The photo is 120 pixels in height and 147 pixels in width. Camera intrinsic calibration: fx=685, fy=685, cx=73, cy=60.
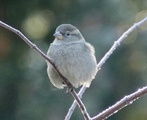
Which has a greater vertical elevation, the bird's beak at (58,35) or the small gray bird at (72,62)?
the bird's beak at (58,35)

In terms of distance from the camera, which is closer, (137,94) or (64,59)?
(137,94)

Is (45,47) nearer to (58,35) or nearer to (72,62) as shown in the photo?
(58,35)

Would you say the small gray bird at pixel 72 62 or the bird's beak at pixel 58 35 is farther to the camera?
the bird's beak at pixel 58 35

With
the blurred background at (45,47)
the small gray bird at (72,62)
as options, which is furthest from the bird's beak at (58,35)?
the blurred background at (45,47)

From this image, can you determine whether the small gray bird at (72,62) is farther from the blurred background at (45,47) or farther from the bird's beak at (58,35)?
the blurred background at (45,47)

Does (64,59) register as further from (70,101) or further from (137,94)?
(70,101)

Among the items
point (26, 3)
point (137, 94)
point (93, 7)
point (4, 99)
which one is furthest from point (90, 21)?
point (137, 94)

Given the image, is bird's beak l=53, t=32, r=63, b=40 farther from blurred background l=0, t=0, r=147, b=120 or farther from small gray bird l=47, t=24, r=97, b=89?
blurred background l=0, t=0, r=147, b=120
